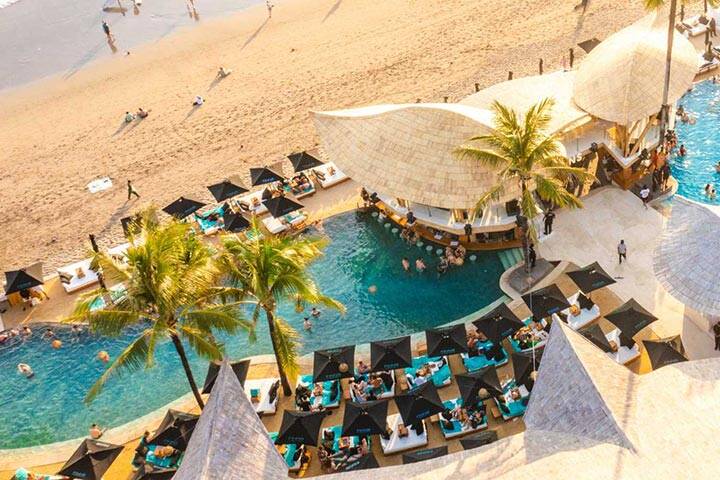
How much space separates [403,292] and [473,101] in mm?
12497

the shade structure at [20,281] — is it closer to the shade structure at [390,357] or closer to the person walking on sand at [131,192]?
the person walking on sand at [131,192]

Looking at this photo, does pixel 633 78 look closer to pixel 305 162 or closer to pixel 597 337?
pixel 597 337

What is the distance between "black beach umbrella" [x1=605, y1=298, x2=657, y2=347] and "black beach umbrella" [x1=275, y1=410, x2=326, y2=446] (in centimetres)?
1281

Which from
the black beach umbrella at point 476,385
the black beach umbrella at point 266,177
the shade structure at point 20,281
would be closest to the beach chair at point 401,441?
the black beach umbrella at point 476,385

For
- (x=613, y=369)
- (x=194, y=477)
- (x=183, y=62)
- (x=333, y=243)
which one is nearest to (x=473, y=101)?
(x=333, y=243)

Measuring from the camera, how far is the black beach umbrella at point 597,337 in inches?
1097

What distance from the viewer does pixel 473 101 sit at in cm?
3950

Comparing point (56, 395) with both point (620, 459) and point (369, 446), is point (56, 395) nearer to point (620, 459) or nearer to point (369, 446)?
point (369, 446)

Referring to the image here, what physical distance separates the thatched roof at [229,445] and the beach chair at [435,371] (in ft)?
28.1

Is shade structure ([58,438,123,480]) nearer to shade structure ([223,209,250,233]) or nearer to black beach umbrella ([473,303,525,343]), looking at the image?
shade structure ([223,209,250,233])

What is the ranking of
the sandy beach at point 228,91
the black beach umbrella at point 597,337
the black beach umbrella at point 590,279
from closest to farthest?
the black beach umbrella at point 597,337, the black beach umbrella at point 590,279, the sandy beach at point 228,91

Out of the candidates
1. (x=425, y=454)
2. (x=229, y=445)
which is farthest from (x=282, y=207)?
(x=229, y=445)

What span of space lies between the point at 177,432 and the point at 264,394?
168 inches

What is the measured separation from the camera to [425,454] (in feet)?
81.8
